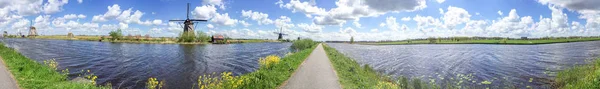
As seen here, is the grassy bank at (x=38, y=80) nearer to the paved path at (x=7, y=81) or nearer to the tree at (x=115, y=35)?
the paved path at (x=7, y=81)

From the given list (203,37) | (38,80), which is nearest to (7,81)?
(38,80)

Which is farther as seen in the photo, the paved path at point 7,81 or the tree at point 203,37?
the tree at point 203,37

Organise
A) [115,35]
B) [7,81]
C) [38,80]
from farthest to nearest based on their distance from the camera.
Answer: [115,35], [38,80], [7,81]

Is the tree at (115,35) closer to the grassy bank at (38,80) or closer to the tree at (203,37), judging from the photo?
the tree at (203,37)

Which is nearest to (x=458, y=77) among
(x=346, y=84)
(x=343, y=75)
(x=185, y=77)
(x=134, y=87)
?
(x=343, y=75)

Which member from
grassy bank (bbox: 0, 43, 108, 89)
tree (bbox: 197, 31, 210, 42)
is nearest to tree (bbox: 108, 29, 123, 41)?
tree (bbox: 197, 31, 210, 42)

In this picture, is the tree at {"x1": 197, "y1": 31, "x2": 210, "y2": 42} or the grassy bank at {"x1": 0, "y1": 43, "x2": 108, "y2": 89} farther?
Result: the tree at {"x1": 197, "y1": 31, "x2": 210, "y2": 42}

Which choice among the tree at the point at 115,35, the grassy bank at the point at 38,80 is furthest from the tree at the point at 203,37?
the grassy bank at the point at 38,80

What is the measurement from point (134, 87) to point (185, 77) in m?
4.15

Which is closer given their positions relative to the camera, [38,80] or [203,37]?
[38,80]

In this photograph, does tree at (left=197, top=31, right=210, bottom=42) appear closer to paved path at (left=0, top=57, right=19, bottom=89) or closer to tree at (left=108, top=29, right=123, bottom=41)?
tree at (left=108, top=29, right=123, bottom=41)

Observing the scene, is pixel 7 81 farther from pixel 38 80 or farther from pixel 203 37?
pixel 203 37

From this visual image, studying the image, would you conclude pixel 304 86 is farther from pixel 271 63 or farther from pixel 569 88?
pixel 569 88

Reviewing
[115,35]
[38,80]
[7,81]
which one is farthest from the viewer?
[115,35]
